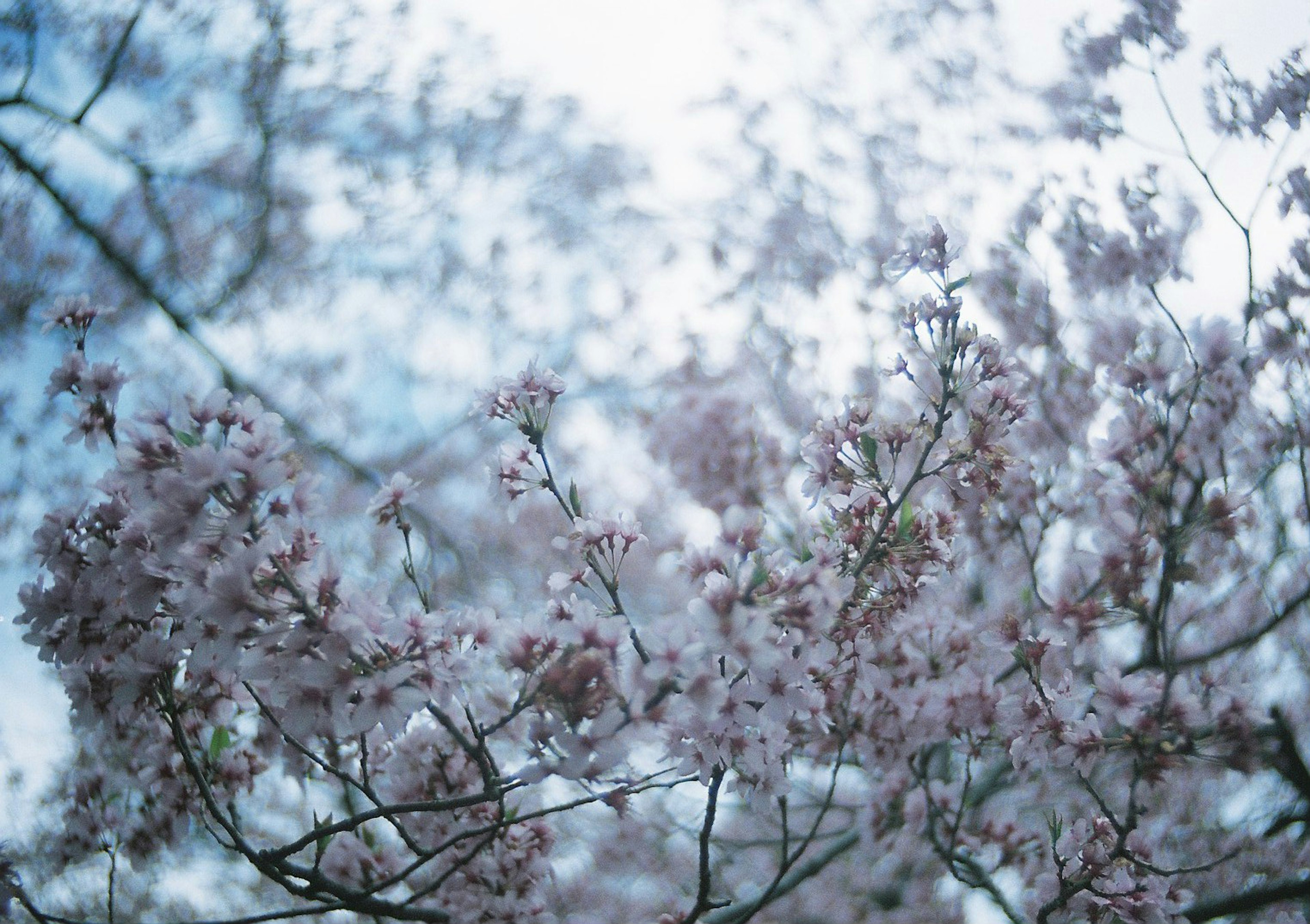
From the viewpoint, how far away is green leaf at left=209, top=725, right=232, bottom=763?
238 centimetres

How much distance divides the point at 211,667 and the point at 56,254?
561 cm

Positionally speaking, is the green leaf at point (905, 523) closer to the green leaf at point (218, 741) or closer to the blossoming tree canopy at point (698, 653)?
the blossoming tree canopy at point (698, 653)

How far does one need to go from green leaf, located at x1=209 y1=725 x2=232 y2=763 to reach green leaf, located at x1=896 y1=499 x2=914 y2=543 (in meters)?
2.04

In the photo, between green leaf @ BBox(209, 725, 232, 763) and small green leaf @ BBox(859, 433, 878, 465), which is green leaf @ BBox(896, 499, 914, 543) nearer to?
small green leaf @ BBox(859, 433, 878, 465)

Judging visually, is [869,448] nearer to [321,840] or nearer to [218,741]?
[321,840]

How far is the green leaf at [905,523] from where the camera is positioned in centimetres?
193

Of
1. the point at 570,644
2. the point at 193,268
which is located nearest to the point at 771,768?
the point at 570,644

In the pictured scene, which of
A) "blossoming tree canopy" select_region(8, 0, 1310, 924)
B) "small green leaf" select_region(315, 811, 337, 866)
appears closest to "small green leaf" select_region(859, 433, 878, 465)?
"blossoming tree canopy" select_region(8, 0, 1310, 924)

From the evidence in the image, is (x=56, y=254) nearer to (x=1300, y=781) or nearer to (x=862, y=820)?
(x=862, y=820)

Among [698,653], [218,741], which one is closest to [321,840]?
[218,741]

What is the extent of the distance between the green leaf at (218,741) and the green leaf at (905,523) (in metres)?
2.04

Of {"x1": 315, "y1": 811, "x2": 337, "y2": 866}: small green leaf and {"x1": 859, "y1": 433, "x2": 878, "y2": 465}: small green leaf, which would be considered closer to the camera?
{"x1": 315, "y1": 811, "x2": 337, "y2": 866}: small green leaf

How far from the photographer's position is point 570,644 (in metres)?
1.59

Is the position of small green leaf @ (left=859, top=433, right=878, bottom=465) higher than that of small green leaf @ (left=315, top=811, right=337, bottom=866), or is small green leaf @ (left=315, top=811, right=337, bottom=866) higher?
small green leaf @ (left=859, top=433, right=878, bottom=465)
